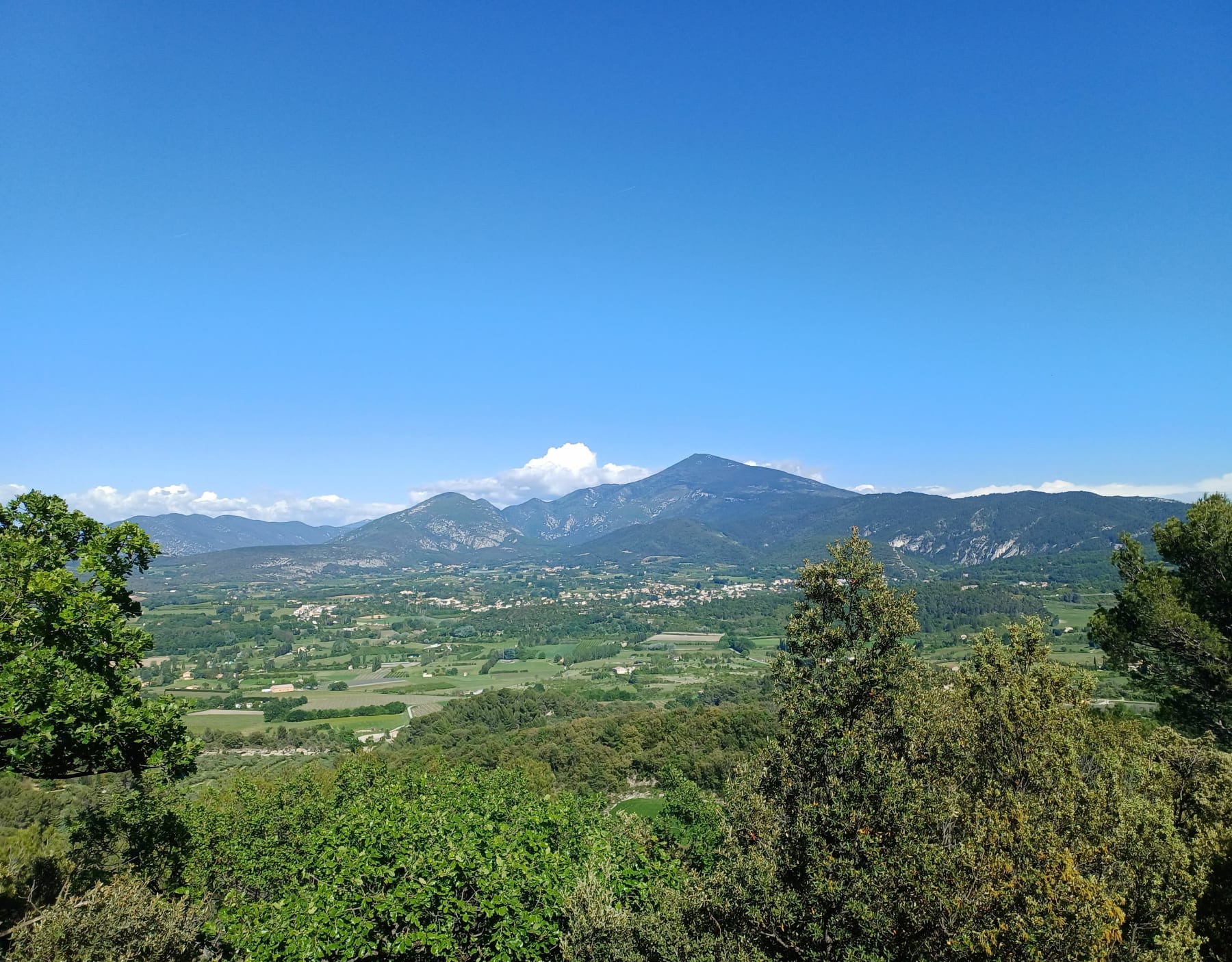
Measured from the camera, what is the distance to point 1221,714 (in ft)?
60.2

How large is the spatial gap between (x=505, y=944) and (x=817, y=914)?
6188mm

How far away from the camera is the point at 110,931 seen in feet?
34.3

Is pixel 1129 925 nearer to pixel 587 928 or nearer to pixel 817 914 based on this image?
pixel 817 914

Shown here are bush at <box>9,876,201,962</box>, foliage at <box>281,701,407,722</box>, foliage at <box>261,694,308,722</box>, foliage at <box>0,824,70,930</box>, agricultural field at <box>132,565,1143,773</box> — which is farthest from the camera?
agricultural field at <box>132,565,1143,773</box>

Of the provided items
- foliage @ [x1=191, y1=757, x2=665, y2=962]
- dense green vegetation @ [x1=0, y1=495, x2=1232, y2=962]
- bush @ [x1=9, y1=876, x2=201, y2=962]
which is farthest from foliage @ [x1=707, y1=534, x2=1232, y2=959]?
bush @ [x1=9, y1=876, x2=201, y2=962]

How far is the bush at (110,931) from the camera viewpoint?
9859mm

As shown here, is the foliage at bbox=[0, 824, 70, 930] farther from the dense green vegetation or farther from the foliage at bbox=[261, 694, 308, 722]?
the foliage at bbox=[261, 694, 308, 722]

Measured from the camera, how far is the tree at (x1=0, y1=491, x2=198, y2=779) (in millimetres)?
10375

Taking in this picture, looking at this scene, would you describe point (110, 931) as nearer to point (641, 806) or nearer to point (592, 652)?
point (641, 806)

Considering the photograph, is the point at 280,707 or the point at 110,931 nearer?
the point at 110,931

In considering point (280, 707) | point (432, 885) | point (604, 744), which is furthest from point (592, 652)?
point (432, 885)

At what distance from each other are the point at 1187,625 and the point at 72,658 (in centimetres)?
2891

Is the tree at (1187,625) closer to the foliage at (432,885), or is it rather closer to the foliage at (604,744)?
the foliage at (432,885)

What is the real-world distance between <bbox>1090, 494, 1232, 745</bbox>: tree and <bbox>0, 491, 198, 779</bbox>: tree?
27149 mm
